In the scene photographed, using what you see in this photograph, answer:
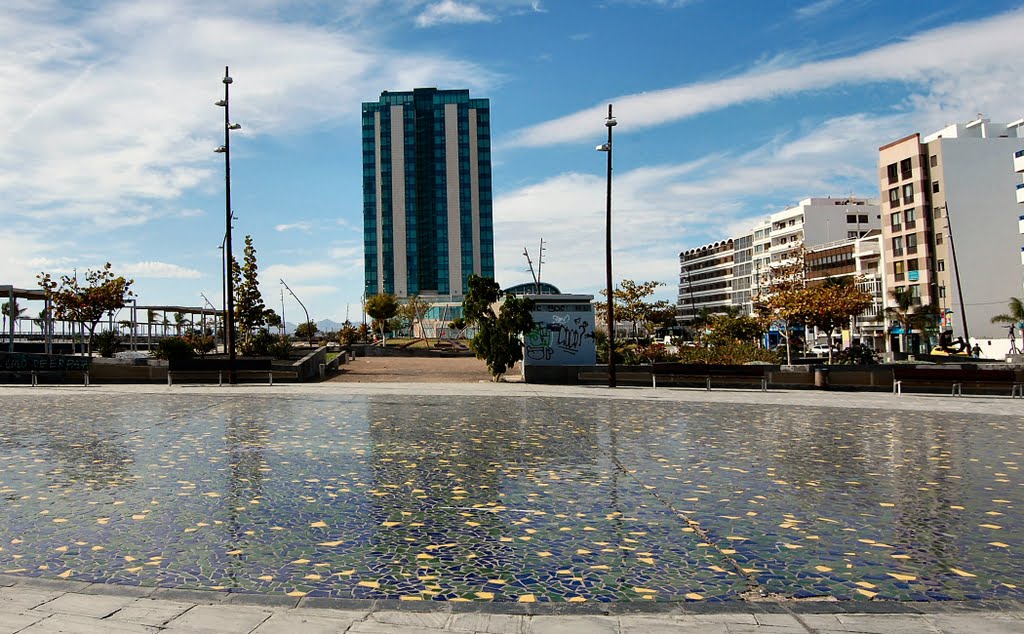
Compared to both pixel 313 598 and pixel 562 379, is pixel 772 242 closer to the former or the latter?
pixel 562 379

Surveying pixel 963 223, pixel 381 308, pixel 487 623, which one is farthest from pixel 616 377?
pixel 381 308

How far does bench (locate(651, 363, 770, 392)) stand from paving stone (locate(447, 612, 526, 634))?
24.0m

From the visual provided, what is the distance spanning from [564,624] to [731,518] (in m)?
3.63

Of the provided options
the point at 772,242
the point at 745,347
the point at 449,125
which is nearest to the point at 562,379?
the point at 745,347

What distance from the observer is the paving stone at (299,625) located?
183 inches

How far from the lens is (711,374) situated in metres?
28.1

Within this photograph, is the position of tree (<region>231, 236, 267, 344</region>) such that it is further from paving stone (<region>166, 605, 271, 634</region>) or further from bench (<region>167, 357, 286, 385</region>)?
paving stone (<region>166, 605, 271, 634</region>)

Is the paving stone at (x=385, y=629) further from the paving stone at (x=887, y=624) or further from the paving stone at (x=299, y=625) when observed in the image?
the paving stone at (x=887, y=624)

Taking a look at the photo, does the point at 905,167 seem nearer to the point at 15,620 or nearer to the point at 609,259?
the point at 609,259

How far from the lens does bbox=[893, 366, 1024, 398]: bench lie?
83.8 feet

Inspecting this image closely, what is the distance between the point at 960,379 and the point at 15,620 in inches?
1124

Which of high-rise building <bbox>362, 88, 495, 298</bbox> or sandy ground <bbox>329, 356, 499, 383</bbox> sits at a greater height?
high-rise building <bbox>362, 88, 495, 298</bbox>

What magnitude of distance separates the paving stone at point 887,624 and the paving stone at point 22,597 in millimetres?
5560

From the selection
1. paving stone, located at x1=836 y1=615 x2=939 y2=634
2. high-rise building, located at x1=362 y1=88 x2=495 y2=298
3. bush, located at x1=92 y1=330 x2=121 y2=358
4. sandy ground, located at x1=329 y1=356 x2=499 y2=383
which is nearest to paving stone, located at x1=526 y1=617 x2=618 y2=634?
paving stone, located at x1=836 y1=615 x2=939 y2=634
